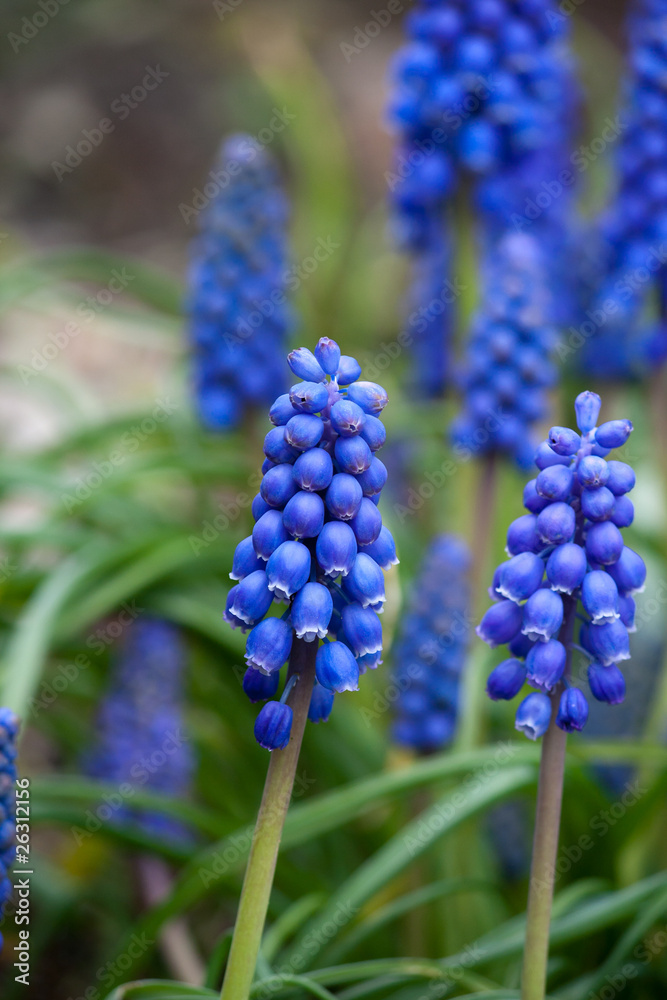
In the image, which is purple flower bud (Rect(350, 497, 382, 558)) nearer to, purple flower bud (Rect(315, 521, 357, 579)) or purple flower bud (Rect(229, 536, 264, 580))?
purple flower bud (Rect(315, 521, 357, 579))

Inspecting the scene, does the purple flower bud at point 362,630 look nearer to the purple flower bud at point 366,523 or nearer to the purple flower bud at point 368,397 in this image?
the purple flower bud at point 366,523

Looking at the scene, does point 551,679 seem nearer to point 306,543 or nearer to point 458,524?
point 306,543

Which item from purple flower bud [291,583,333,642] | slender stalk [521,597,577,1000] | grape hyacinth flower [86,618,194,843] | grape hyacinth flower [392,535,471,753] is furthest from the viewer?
grape hyacinth flower [86,618,194,843]

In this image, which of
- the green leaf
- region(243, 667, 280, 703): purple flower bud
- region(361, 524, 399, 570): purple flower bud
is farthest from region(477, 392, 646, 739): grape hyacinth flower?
the green leaf

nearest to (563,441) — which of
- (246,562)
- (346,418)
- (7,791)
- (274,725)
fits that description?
(346,418)

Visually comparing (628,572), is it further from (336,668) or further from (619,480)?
(336,668)
